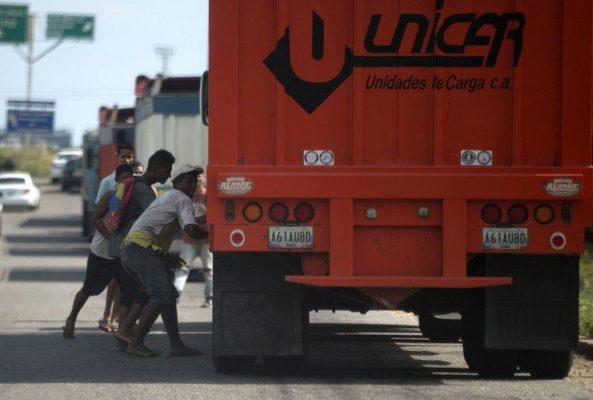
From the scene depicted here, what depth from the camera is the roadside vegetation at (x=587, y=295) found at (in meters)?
13.5

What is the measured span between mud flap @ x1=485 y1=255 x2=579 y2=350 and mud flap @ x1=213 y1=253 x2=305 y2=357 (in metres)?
1.50

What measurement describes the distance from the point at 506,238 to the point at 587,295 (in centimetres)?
604

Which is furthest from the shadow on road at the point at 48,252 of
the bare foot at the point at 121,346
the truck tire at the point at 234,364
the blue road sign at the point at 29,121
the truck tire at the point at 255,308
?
the blue road sign at the point at 29,121

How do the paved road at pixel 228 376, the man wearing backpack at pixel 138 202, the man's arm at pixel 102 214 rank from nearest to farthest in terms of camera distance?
the paved road at pixel 228 376 → the man wearing backpack at pixel 138 202 → the man's arm at pixel 102 214

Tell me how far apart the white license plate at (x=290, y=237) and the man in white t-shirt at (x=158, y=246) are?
1.46 metres

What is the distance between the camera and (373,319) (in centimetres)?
1677

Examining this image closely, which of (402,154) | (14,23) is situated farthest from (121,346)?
(14,23)

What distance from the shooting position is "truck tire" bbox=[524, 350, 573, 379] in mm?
10812

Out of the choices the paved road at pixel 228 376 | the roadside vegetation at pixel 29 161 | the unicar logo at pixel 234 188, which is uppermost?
the roadside vegetation at pixel 29 161

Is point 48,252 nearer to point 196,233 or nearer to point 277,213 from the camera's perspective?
point 196,233

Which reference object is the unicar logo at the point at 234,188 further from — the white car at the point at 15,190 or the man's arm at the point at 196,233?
the white car at the point at 15,190

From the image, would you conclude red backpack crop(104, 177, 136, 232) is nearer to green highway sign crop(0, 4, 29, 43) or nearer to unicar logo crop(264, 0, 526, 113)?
unicar logo crop(264, 0, 526, 113)

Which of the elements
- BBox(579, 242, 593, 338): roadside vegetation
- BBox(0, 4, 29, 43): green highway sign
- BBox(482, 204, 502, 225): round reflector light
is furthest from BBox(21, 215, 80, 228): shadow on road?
BBox(482, 204, 502, 225): round reflector light

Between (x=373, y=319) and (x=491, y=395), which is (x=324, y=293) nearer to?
(x=491, y=395)
